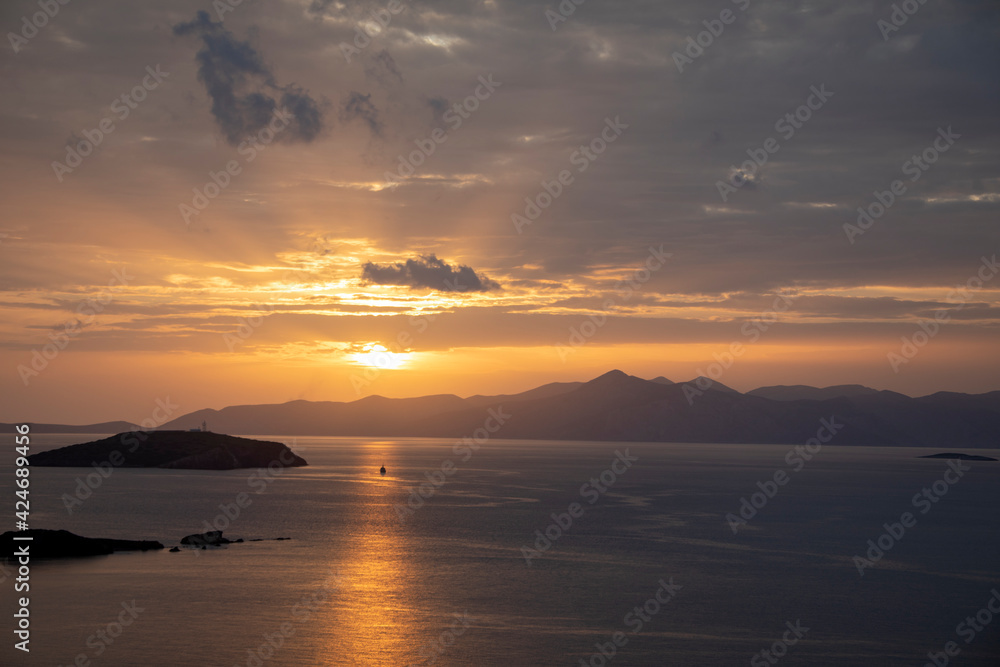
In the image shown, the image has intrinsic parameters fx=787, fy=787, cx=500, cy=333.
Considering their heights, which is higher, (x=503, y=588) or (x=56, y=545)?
(x=56, y=545)

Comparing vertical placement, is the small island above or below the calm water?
above

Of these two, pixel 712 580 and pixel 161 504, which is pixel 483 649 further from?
pixel 161 504

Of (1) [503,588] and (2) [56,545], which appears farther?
(2) [56,545]

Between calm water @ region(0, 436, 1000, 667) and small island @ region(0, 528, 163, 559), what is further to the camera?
small island @ region(0, 528, 163, 559)
